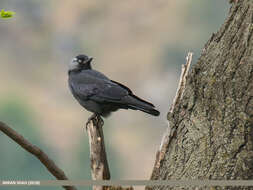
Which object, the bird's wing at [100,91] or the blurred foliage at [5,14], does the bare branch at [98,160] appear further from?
the bird's wing at [100,91]

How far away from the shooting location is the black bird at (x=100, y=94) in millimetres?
6241

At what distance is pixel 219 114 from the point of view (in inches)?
138

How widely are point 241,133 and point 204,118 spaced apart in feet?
0.93

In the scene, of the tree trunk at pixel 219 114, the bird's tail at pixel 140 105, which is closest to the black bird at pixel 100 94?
the bird's tail at pixel 140 105

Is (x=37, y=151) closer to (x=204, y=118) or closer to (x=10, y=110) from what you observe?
(x=204, y=118)

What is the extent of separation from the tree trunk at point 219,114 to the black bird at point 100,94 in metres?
2.23

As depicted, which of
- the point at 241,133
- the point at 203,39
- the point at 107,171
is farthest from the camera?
the point at 203,39

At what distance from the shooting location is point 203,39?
146 feet

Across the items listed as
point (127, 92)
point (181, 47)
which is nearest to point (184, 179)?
point (127, 92)

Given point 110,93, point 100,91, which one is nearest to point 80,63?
point 100,91

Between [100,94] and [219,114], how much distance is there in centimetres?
316

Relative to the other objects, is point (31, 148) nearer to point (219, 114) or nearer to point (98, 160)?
point (98, 160)

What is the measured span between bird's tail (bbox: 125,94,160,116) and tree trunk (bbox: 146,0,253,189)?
6.32 ft

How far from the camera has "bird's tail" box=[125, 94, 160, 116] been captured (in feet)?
18.9
